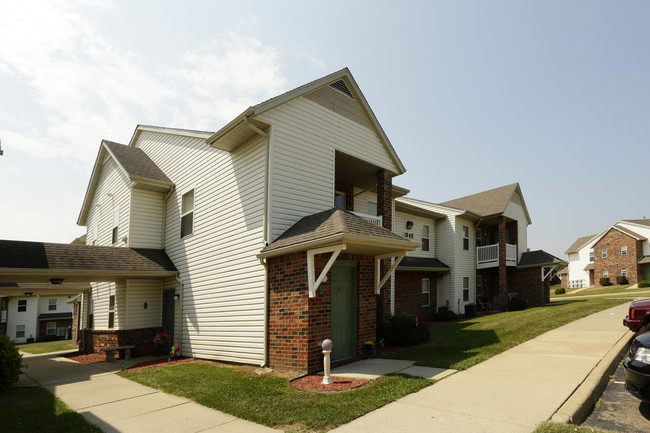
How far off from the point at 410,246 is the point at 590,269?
5429 centimetres

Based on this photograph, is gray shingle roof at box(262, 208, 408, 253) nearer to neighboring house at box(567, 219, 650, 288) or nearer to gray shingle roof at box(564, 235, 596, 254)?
neighboring house at box(567, 219, 650, 288)

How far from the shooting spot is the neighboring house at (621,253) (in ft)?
141

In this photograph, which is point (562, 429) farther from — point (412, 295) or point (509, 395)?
point (412, 295)

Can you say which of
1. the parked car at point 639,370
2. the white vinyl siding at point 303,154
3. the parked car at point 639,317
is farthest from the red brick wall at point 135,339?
the parked car at point 639,317

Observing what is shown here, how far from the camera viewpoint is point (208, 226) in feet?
41.6

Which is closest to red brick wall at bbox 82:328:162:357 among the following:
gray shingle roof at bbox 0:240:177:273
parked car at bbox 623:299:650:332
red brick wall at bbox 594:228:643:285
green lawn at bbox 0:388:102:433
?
gray shingle roof at bbox 0:240:177:273

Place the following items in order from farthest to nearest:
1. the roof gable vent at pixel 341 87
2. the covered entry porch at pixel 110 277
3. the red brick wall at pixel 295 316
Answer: the roof gable vent at pixel 341 87
the covered entry porch at pixel 110 277
the red brick wall at pixel 295 316

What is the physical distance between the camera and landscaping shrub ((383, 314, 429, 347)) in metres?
11.8

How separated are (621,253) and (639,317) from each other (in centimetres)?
4419

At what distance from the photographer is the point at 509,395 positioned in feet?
20.0

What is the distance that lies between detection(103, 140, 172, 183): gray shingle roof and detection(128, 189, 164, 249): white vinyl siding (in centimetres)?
74

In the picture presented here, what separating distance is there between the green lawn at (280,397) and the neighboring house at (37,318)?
46.3m

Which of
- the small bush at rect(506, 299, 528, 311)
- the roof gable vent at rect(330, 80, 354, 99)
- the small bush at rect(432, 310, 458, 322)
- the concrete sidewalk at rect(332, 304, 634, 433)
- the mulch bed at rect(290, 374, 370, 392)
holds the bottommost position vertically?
the small bush at rect(432, 310, 458, 322)

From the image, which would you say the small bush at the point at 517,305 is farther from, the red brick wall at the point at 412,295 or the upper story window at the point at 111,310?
the upper story window at the point at 111,310
